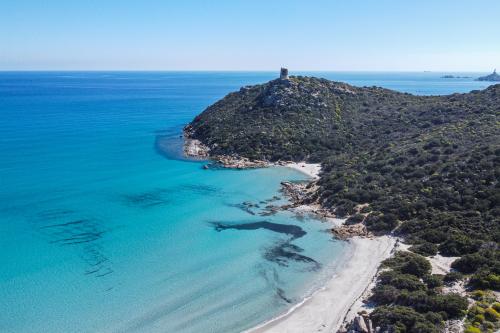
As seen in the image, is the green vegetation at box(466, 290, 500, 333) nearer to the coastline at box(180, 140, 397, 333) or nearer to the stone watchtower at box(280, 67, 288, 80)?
the coastline at box(180, 140, 397, 333)

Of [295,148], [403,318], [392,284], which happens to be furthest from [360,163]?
[403,318]

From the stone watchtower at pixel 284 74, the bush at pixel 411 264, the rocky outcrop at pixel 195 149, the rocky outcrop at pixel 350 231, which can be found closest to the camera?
the bush at pixel 411 264

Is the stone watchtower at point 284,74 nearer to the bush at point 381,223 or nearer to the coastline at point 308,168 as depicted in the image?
the coastline at point 308,168

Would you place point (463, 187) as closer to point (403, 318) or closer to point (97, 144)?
point (403, 318)

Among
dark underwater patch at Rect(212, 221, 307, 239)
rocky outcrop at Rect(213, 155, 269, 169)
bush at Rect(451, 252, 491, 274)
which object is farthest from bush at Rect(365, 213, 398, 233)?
rocky outcrop at Rect(213, 155, 269, 169)

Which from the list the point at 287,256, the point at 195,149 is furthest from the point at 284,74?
the point at 287,256

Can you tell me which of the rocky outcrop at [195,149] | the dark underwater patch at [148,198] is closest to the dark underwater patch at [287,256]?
the dark underwater patch at [148,198]
